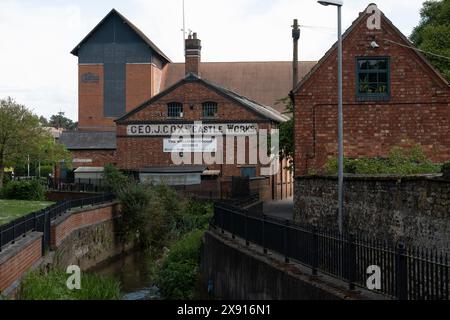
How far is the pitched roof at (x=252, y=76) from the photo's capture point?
70.2 m

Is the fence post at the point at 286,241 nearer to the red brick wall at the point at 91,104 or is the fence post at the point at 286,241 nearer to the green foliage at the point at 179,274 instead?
the green foliage at the point at 179,274

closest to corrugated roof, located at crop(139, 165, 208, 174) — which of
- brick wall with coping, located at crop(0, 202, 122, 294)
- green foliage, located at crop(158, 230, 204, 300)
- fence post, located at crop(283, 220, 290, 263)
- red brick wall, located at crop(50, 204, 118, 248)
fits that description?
red brick wall, located at crop(50, 204, 118, 248)

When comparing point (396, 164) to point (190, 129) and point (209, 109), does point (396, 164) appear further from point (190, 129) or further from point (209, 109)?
point (190, 129)

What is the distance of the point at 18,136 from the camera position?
140 ft

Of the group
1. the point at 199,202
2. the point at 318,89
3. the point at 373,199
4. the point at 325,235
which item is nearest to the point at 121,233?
A: the point at 199,202

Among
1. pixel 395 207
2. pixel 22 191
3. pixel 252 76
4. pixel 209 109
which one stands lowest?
pixel 22 191

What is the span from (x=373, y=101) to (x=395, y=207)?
36.4 ft

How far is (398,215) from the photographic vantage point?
50.7 feet

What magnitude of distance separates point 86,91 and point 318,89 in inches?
1821

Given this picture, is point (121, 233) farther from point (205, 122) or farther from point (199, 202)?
point (205, 122)

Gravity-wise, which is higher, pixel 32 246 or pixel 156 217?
pixel 32 246

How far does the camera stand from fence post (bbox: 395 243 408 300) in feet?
31.4

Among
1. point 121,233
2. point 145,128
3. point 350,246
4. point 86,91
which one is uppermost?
point 86,91

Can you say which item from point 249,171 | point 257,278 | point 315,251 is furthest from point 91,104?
point 315,251
